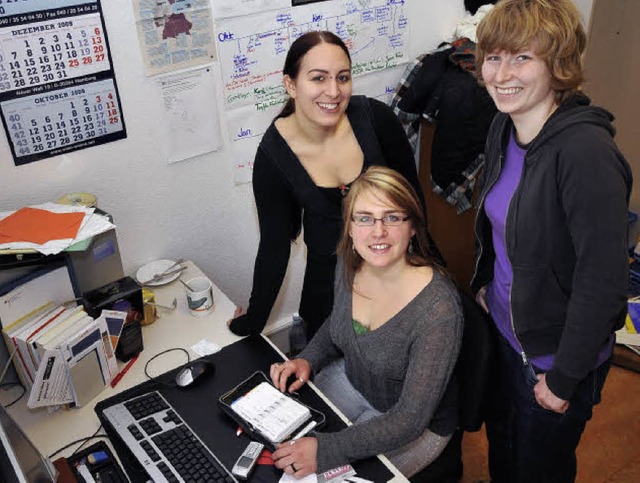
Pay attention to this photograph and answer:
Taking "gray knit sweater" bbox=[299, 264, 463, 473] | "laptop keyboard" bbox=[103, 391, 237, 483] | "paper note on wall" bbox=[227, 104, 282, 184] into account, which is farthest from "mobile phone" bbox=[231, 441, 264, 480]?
"paper note on wall" bbox=[227, 104, 282, 184]

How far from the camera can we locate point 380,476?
1.31 m

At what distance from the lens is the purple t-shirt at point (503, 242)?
142cm

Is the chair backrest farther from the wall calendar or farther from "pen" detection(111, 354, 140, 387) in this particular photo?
the wall calendar

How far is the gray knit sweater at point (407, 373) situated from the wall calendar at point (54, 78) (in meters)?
1.01

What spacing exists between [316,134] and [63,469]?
1092mm

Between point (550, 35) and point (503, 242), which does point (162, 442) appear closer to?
point (503, 242)

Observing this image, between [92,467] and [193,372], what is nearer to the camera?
[92,467]

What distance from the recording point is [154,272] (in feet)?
6.89

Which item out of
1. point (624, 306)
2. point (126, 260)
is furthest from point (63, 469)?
point (624, 306)

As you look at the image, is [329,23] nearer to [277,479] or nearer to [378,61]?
[378,61]

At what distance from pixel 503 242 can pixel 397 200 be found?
28cm

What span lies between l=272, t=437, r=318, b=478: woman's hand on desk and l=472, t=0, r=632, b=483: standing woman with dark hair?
57 cm

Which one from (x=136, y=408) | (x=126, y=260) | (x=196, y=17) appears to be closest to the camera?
(x=136, y=408)

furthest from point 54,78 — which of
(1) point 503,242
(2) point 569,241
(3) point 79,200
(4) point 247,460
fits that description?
(2) point 569,241
